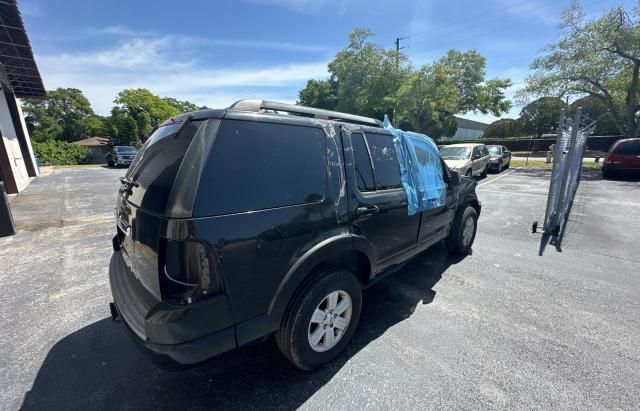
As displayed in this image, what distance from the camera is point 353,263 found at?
261 centimetres

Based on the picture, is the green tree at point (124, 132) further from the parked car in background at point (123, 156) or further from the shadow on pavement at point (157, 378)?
the shadow on pavement at point (157, 378)

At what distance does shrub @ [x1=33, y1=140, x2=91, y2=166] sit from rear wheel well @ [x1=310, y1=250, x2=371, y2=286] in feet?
127

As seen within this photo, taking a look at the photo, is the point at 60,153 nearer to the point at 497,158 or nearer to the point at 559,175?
the point at 497,158

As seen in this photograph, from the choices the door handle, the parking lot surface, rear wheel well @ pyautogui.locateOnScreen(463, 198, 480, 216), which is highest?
the door handle

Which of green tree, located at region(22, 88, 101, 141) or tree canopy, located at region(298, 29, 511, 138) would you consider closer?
tree canopy, located at region(298, 29, 511, 138)

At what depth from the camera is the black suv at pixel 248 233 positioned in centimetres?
156

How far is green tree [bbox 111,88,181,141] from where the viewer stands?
36938 millimetres

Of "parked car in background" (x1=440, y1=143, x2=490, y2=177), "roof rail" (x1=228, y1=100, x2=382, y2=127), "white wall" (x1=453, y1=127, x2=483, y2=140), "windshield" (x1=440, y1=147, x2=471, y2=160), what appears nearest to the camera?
"roof rail" (x1=228, y1=100, x2=382, y2=127)

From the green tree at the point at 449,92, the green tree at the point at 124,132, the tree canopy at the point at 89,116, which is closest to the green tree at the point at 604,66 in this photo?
the green tree at the point at 449,92

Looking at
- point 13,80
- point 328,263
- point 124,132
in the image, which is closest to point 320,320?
point 328,263

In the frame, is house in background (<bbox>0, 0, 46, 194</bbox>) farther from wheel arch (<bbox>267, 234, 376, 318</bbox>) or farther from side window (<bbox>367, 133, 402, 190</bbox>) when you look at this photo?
side window (<bbox>367, 133, 402, 190</bbox>)

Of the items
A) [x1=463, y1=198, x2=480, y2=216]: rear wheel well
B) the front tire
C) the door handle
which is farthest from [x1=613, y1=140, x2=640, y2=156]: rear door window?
the front tire

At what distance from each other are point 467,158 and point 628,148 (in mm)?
7503

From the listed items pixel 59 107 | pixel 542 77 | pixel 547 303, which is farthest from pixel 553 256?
pixel 59 107
